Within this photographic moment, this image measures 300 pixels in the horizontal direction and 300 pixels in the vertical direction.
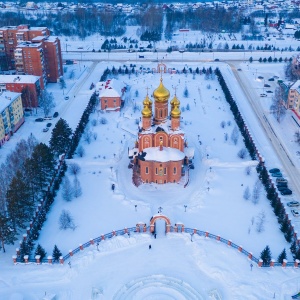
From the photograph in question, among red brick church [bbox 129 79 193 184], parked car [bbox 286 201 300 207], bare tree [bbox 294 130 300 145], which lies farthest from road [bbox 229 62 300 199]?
red brick church [bbox 129 79 193 184]

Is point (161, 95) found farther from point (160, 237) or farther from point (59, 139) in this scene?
point (160, 237)

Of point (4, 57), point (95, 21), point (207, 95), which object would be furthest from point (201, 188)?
point (95, 21)

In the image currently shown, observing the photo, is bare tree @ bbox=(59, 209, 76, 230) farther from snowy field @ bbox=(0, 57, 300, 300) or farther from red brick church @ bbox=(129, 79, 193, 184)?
red brick church @ bbox=(129, 79, 193, 184)

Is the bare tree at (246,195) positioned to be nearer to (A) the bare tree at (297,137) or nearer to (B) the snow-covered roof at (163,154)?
(B) the snow-covered roof at (163,154)

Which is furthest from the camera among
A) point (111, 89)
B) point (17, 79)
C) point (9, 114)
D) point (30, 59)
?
point (30, 59)

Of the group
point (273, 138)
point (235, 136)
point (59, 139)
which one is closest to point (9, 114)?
point (59, 139)

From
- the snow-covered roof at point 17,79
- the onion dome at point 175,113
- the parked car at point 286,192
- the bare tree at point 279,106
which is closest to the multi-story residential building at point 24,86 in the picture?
the snow-covered roof at point 17,79
